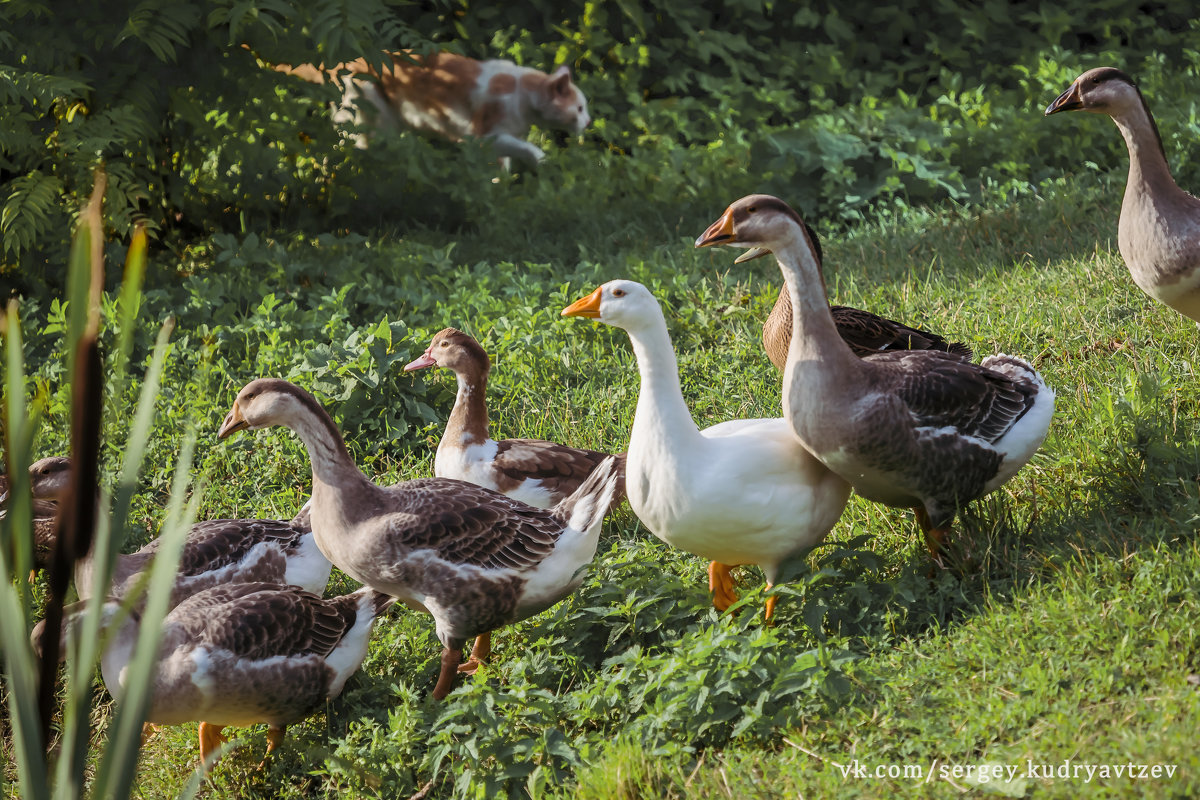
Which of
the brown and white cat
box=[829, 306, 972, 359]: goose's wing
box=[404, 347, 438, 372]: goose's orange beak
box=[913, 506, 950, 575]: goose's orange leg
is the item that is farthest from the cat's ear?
box=[913, 506, 950, 575]: goose's orange leg

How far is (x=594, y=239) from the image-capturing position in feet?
28.9

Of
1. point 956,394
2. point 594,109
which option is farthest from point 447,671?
point 594,109

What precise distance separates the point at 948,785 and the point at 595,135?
9157 millimetres

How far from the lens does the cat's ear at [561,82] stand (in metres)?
10.5

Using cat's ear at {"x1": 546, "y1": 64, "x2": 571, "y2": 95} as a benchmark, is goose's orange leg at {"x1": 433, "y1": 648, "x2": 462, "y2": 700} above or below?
below

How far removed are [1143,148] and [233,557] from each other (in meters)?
4.32

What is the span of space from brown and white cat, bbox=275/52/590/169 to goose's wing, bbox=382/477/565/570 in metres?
6.48

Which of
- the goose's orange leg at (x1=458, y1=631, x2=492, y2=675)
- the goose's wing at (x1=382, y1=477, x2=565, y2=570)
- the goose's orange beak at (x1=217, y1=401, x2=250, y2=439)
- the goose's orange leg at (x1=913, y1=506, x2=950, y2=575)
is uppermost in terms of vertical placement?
the goose's orange beak at (x1=217, y1=401, x2=250, y2=439)

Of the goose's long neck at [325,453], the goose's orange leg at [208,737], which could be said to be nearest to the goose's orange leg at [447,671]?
the goose's long neck at [325,453]

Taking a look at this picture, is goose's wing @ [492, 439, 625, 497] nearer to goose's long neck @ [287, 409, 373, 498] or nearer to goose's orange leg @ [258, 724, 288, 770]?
goose's long neck @ [287, 409, 373, 498]

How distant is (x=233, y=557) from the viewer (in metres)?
4.83

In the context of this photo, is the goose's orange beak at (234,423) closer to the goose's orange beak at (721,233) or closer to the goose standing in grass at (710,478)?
the goose standing in grass at (710,478)

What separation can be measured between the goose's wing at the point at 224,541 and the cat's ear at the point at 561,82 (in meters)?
6.66

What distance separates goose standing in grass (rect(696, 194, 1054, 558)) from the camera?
388 cm
